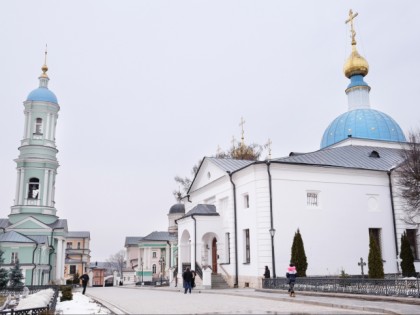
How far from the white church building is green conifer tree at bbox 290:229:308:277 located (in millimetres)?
1316

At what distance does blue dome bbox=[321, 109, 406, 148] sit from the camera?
34688 mm

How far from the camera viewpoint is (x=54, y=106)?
48.4 m

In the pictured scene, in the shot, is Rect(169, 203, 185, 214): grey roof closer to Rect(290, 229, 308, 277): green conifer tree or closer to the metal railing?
Rect(290, 229, 308, 277): green conifer tree

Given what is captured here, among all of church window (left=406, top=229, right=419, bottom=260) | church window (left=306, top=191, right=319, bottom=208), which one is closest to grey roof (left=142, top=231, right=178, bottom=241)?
church window (left=406, top=229, right=419, bottom=260)

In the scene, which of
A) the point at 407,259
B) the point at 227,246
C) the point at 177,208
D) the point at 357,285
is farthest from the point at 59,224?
the point at 357,285

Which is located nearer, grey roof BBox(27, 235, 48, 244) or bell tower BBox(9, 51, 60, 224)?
grey roof BBox(27, 235, 48, 244)

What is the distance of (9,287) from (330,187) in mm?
22357

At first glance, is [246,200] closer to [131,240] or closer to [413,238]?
[413,238]

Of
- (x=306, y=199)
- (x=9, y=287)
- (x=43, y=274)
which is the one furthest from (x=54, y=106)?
(x=306, y=199)

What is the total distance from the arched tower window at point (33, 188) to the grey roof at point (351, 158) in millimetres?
30690

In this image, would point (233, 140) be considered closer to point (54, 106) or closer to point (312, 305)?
point (54, 106)

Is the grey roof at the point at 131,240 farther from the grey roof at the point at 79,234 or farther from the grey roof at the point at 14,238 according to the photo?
the grey roof at the point at 14,238

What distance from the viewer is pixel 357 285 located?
54.7ft

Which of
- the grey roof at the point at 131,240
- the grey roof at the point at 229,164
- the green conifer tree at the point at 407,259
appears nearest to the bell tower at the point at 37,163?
the grey roof at the point at 229,164
